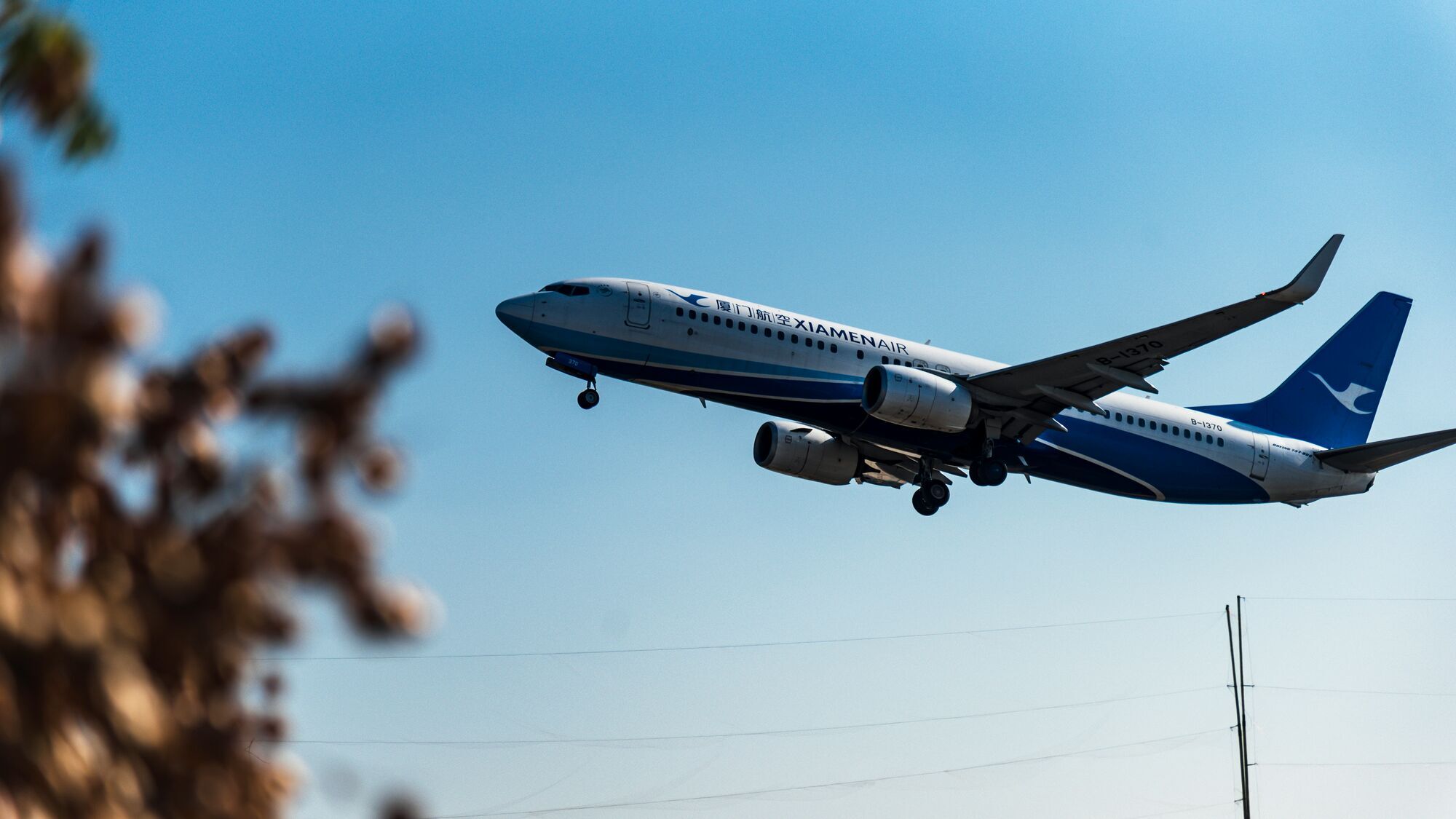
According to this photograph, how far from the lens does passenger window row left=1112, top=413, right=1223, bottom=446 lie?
1713 inches

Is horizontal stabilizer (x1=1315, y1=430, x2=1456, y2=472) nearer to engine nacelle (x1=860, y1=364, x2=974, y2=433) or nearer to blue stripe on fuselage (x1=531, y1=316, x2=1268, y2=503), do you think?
blue stripe on fuselage (x1=531, y1=316, x2=1268, y2=503)

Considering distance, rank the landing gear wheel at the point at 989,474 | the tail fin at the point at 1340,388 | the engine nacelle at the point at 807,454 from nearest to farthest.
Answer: the landing gear wheel at the point at 989,474 → the engine nacelle at the point at 807,454 → the tail fin at the point at 1340,388

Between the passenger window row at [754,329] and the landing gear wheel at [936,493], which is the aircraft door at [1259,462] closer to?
the landing gear wheel at [936,493]

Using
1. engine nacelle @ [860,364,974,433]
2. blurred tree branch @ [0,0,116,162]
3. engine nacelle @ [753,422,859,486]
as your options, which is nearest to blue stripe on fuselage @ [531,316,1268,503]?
engine nacelle @ [860,364,974,433]

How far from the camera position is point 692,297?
124ft

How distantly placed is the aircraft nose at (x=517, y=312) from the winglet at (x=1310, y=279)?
60.0 feet

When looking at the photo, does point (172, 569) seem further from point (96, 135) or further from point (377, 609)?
point (96, 135)

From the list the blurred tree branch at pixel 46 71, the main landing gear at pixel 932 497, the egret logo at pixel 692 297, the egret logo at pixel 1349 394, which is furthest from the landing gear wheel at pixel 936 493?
the blurred tree branch at pixel 46 71

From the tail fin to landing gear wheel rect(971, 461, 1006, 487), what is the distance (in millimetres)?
10067

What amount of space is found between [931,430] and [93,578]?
36.1 metres

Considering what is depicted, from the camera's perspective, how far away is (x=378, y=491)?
4.81 meters

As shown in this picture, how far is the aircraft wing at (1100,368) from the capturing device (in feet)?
116

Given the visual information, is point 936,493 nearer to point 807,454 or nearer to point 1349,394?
point 807,454

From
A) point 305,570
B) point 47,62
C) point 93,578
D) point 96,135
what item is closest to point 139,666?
point 93,578
